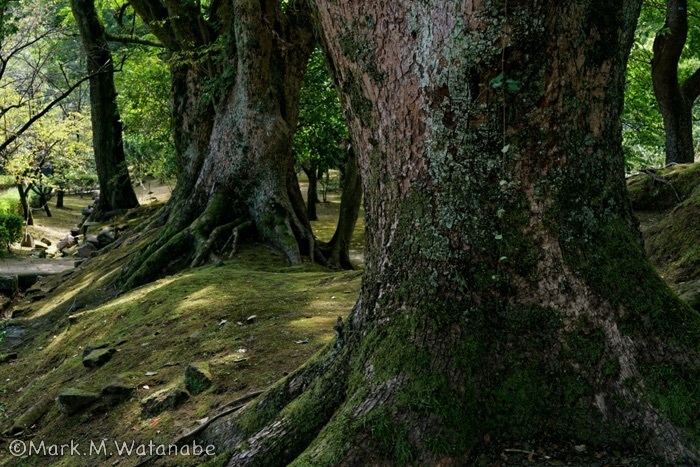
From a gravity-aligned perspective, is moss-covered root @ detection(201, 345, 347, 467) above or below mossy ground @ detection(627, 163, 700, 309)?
below

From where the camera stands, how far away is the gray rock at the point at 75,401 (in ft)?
17.1

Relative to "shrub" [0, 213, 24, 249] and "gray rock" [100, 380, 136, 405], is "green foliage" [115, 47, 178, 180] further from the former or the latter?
"gray rock" [100, 380, 136, 405]

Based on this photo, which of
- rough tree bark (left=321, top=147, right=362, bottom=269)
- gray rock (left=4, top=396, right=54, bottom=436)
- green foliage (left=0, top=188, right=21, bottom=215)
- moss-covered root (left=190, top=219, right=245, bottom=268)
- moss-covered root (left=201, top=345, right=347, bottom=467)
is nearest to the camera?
moss-covered root (left=201, top=345, right=347, bottom=467)

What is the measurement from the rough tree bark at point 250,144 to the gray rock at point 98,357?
3.27 meters

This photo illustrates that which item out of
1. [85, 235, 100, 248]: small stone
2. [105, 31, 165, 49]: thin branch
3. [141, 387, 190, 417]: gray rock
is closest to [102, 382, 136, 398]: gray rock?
[141, 387, 190, 417]: gray rock

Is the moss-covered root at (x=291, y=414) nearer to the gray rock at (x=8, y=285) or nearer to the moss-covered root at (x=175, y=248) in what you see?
the moss-covered root at (x=175, y=248)

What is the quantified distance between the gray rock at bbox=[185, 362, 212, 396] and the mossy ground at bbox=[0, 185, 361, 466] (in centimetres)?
6

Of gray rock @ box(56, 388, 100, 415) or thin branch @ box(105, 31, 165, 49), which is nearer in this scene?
gray rock @ box(56, 388, 100, 415)

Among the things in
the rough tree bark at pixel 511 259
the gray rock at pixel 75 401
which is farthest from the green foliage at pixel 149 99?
the rough tree bark at pixel 511 259

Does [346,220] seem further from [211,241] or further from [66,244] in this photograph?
[66,244]

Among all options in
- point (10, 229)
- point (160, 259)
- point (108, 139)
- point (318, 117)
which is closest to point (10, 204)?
point (10, 229)

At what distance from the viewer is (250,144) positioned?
403 inches

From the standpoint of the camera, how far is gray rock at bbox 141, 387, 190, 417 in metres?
4.73

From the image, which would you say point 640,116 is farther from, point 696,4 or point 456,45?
point 456,45
